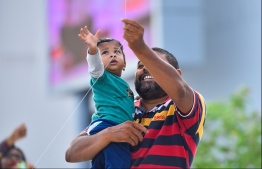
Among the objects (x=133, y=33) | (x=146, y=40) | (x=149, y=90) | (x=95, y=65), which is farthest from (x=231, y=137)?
(x=133, y=33)

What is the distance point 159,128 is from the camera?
3393 millimetres

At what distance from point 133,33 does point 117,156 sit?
60 cm

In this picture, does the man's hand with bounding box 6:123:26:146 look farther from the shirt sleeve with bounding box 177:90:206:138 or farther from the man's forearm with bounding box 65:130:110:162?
the shirt sleeve with bounding box 177:90:206:138

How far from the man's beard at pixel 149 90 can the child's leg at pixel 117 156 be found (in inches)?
11.8

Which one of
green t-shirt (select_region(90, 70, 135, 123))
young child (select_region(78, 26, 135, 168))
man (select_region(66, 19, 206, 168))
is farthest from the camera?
green t-shirt (select_region(90, 70, 135, 123))

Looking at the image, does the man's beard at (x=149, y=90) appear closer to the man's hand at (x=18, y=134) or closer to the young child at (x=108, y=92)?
the young child at (x=108, y=92)

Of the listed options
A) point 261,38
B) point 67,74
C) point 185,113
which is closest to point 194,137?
point 185,113

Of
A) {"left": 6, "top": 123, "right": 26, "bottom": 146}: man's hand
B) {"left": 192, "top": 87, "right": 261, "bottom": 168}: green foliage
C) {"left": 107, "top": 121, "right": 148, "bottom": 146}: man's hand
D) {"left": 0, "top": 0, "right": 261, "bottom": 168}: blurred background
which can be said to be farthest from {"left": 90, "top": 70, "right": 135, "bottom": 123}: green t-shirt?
{"left": 0, "top": 0, "right": 261, "bottom": 168}: blurred background

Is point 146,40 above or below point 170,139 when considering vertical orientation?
below

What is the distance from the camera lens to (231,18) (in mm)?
15141

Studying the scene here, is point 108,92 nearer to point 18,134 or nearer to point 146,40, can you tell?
point 18,134

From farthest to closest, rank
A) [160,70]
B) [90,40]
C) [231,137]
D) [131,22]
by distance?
1. [231,137]
2. [90,40]
3. [160,70]
4. [131,22]

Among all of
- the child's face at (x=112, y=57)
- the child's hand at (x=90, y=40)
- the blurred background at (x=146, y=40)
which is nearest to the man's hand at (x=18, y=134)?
the child's face at (x=112, y=57)

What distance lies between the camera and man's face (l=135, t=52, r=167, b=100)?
11.5 ft
